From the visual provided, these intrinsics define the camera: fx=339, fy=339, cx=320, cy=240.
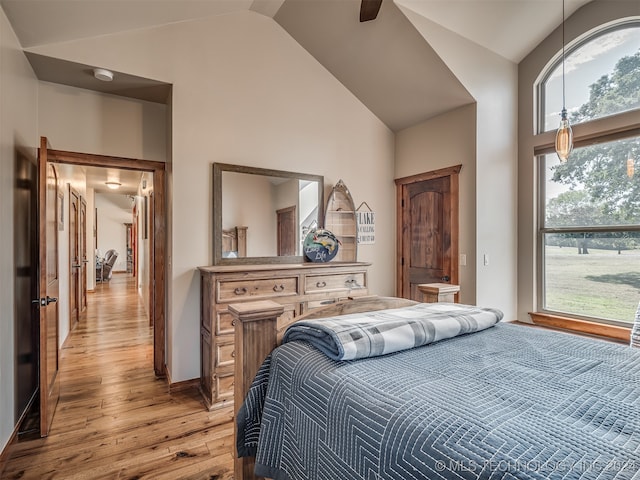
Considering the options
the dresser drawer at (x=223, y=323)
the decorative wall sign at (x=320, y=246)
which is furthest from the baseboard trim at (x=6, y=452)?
the decorative wall sign at (x=320, y=246)

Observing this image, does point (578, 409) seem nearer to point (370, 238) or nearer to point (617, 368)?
point (617, 368)

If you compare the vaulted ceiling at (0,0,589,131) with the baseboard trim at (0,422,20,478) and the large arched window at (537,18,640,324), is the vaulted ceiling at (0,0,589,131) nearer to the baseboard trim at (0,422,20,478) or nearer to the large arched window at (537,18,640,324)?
the large arched window at (537,18,640,324)

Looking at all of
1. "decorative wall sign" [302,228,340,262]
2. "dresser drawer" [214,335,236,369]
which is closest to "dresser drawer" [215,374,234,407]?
"dresser drawer" [214,335,236,369]

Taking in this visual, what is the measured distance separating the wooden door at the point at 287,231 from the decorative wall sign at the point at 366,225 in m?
0.80

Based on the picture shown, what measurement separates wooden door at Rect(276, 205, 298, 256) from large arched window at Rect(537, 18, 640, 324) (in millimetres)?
2426

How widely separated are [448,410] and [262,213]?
267 cm

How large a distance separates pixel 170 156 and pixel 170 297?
1.22 m

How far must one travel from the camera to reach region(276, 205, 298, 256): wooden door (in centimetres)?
332

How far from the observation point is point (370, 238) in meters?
3.90

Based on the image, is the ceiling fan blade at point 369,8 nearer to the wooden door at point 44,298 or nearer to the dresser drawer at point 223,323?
the wooden door at point 44,298

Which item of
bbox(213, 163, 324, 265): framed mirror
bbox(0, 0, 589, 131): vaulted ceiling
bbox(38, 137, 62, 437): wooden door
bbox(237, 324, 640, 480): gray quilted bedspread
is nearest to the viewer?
bbox(237, 324, 640, 480): gray quilted bedspread

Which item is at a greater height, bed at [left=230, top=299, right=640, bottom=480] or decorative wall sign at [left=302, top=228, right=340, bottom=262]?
decorative wall sign at [left=302, top=228, right=340, bottom=262]

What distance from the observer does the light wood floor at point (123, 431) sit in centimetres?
191

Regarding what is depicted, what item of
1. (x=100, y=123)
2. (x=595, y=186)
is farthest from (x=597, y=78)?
(x=100, y=123)
